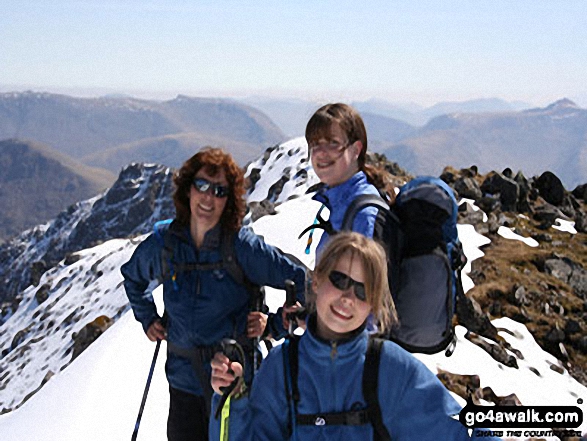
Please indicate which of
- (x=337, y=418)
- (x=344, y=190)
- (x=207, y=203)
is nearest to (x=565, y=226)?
(x=344, y=190)

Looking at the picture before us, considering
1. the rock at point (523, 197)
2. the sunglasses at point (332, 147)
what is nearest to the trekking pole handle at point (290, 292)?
the sunglasses at point (332, 147)

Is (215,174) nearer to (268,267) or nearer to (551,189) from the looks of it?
(268,267)

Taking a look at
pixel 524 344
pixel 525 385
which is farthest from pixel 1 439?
pixel 524 344

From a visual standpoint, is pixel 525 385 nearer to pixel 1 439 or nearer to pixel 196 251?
pixel 196 251

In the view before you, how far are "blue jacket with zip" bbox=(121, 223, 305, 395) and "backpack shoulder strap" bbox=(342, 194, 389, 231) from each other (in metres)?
0.98

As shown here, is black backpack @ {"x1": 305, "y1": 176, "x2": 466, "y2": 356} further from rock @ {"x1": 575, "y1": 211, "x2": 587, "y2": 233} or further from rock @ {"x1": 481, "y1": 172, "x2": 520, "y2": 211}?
rock @ {"x1": 575, "y1": 211, "x2": 587, "y2": 233}

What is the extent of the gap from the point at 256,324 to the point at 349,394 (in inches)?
77.1

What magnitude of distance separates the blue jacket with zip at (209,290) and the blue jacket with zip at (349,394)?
5.55 ft

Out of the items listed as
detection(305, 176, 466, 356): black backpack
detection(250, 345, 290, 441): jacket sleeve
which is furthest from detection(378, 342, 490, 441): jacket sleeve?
detection(305, 176, 466, 356): black backpack

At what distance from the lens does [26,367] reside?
45812mm

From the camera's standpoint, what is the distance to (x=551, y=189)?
121 ft

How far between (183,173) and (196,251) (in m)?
0.87

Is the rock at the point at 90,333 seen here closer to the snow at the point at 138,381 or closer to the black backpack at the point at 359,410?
the snow at the point at 138,381

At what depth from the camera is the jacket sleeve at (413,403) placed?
10.5 ft
